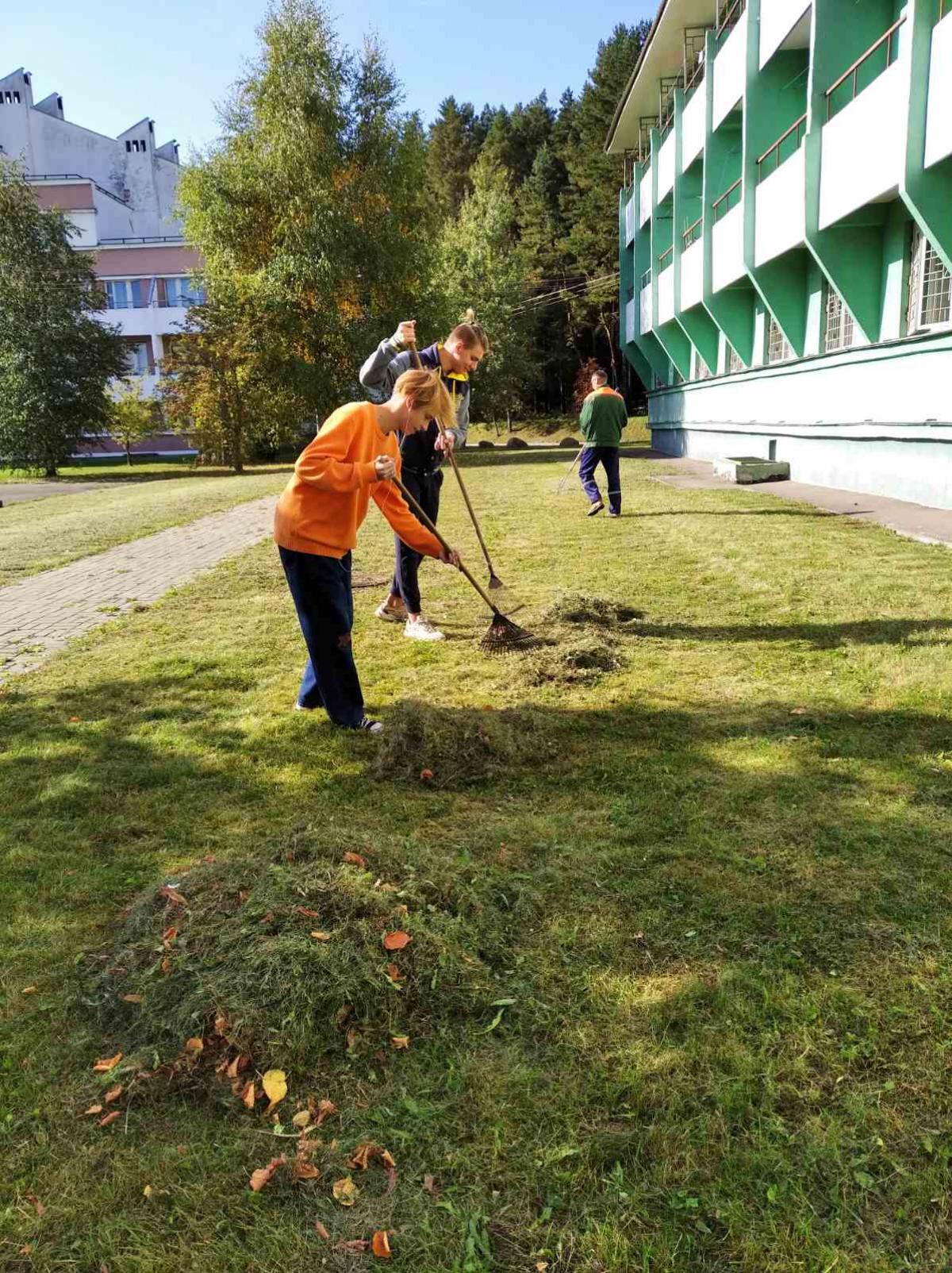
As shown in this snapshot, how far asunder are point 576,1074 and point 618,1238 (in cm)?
46

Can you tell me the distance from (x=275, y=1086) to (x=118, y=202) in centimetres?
6410

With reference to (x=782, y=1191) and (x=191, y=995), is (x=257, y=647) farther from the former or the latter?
(x=782, y=1191)

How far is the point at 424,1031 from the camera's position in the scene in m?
2.57

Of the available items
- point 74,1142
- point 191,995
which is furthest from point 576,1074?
A: point 74,1142

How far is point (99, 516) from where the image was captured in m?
18.1

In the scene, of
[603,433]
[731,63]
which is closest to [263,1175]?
[603,433]

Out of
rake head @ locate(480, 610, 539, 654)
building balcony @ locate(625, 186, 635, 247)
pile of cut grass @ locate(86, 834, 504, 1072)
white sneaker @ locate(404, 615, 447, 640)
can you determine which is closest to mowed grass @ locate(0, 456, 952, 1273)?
pile of cut grass @ locate(86, 834, 504, 1072)

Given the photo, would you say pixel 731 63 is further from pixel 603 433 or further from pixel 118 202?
pixel 118 202

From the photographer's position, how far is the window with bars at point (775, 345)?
20562 millimetres

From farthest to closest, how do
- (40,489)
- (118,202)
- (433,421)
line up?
(118,202) < (40,489) < (433,421)

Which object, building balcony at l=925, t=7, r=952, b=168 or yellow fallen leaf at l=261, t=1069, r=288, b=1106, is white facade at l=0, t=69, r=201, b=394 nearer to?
building balcony at l=925, t=7, r=952, b=168

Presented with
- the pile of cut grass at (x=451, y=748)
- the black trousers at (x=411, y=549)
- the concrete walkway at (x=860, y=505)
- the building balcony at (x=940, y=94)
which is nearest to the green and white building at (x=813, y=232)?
the building balcony at (x=940, y=94)

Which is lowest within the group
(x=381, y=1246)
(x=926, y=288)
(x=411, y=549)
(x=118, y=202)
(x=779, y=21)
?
(x=381, y=1246)

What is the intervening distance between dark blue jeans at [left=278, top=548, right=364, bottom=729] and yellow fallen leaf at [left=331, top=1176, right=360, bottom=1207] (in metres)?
2.89
